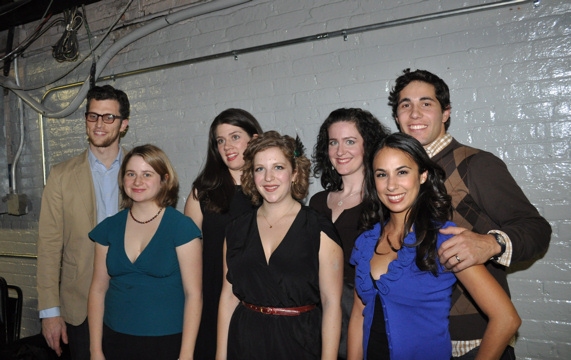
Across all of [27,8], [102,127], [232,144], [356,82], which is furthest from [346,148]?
[27,8]

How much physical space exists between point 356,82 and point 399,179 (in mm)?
1304

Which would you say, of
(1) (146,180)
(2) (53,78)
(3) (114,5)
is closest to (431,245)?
(1) (146,180)

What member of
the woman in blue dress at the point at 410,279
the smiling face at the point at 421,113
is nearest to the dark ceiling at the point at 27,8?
the smiling face at the point at 421,113

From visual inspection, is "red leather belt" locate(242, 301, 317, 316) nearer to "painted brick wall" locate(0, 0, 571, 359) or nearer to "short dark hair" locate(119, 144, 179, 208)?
"short dark hair" locate(119, 144, 179, 208)

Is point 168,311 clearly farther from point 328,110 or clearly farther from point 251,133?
point 328,110

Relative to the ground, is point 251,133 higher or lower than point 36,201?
higher

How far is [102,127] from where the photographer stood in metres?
2.46

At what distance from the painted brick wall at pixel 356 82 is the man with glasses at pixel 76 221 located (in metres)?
0.86

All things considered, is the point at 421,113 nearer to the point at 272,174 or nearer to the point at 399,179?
the point at 399,179

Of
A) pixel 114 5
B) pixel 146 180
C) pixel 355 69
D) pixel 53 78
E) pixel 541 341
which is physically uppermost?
pixel 114 5

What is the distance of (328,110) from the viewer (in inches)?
111

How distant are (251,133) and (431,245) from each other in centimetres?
126

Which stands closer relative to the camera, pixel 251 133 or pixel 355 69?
pixel 251 133

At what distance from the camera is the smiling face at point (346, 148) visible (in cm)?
220
